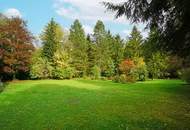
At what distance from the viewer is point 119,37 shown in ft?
264

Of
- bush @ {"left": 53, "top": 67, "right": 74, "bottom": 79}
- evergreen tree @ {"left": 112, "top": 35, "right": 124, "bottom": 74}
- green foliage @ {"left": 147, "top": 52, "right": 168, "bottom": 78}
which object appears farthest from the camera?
evergreen tree @ {"left": 112, "top": 35, "right": 124, "bottom": 74}

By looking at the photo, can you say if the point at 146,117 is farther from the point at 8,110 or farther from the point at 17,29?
the point at 17,29

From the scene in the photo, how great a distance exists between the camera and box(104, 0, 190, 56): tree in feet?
32.9

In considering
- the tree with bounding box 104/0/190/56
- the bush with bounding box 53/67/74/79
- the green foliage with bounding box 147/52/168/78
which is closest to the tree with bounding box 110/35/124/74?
the green foliage with bounding box 147/52/168/78

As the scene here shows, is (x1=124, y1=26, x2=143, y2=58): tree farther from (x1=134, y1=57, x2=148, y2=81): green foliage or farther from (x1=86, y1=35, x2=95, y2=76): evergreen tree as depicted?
(x1=86, y1=35, x2=95, y2=76): evergreen tree

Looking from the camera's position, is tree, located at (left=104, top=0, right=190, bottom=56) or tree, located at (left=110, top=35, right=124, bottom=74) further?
tree, located at (left=110, top=35, right=124, bottom=74)

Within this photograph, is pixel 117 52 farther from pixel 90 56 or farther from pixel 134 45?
pixel 90 56

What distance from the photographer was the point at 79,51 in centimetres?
7494

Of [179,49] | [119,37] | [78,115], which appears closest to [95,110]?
[78,115]

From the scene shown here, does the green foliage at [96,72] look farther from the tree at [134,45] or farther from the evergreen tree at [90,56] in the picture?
the tree at [134,45]

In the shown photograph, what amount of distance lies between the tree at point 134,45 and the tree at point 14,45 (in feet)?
85.3

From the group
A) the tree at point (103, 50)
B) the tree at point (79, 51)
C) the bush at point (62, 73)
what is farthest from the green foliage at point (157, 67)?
the bush at point (62, 73)

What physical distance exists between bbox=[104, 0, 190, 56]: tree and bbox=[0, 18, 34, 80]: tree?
44636 millimetres

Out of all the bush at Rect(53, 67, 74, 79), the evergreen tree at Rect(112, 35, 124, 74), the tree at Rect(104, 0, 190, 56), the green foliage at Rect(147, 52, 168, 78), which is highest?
the evergreen tree at Rect(112, 35, 124, 74)
